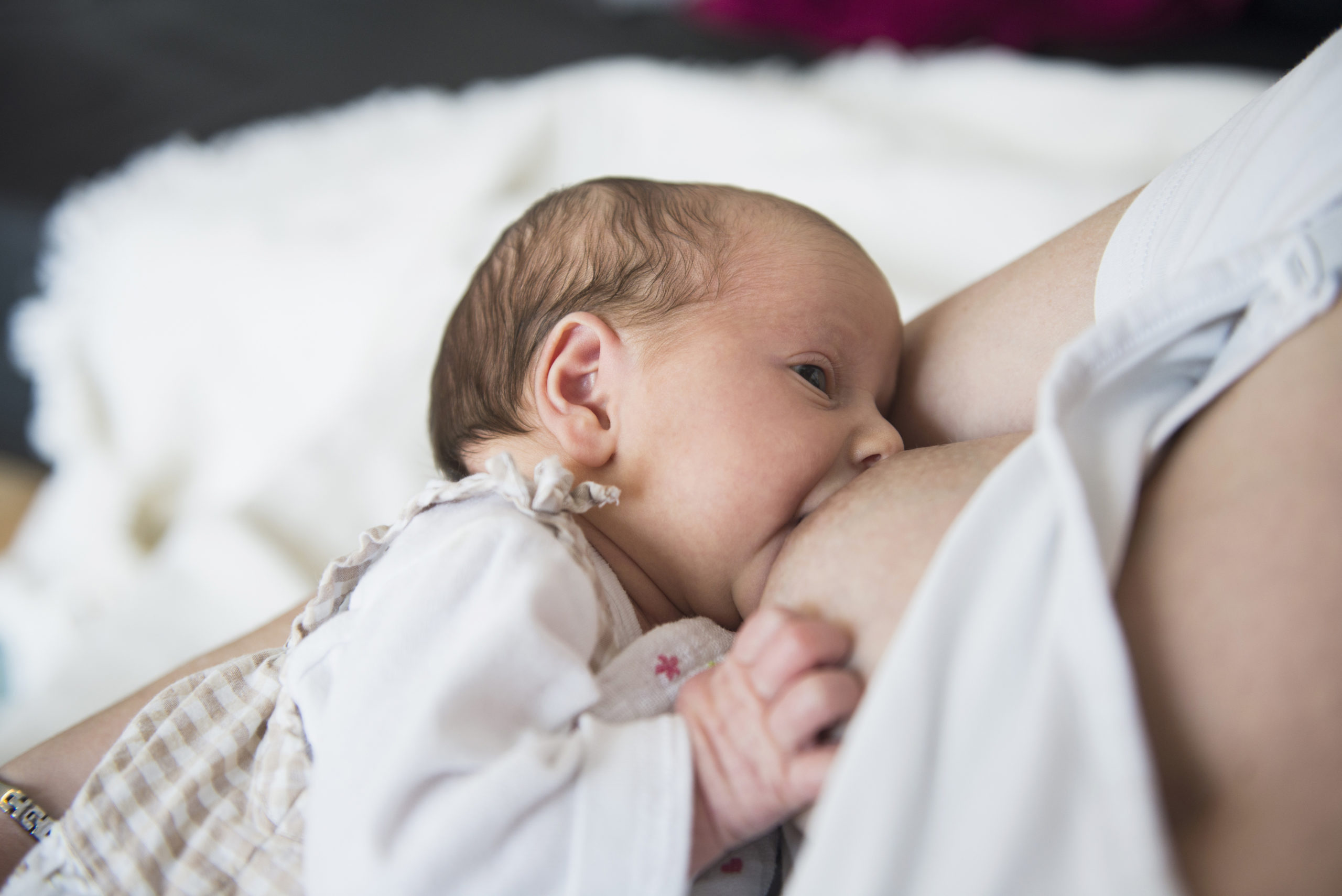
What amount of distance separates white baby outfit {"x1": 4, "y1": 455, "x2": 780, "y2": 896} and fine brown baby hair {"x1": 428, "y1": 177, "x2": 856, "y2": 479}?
180 millimetres

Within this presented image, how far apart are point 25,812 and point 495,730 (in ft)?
1.71

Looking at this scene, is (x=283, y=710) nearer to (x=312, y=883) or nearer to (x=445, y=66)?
(x=312, y=883)

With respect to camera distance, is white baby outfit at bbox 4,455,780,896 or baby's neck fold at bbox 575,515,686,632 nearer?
white baby outfit at bbox 4,455,780,896

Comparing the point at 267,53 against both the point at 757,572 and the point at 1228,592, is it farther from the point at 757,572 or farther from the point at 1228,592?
the point at 1228,592

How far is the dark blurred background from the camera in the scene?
1.92 meters

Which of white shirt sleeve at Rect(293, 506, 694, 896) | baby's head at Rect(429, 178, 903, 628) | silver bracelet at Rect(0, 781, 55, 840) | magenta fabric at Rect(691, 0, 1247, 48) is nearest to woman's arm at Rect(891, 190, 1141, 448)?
baby's head at Rect(429, 178, 903, 628)

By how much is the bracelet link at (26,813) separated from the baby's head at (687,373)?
51 centimetres

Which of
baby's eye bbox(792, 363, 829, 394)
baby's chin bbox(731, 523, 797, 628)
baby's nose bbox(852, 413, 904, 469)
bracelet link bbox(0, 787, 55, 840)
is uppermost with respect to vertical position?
bracelet link bbox(0, 787, 55, 840)

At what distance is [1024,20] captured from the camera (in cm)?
250

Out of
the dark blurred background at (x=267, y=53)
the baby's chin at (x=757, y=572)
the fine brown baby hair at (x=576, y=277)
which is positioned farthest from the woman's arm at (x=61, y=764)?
the dark blurred background at (x=267, y=53)

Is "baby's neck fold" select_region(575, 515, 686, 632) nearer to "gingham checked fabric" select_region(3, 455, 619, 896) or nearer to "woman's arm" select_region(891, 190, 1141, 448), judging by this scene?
"gingham checked fabric" select_region(3, 455, 619, 896)

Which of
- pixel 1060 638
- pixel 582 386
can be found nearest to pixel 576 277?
pixel 582 386

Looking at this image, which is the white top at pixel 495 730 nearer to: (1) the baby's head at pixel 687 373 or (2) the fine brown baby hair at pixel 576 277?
(1) the baby's head at pixel 687 373

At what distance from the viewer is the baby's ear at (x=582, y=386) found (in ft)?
2.80
